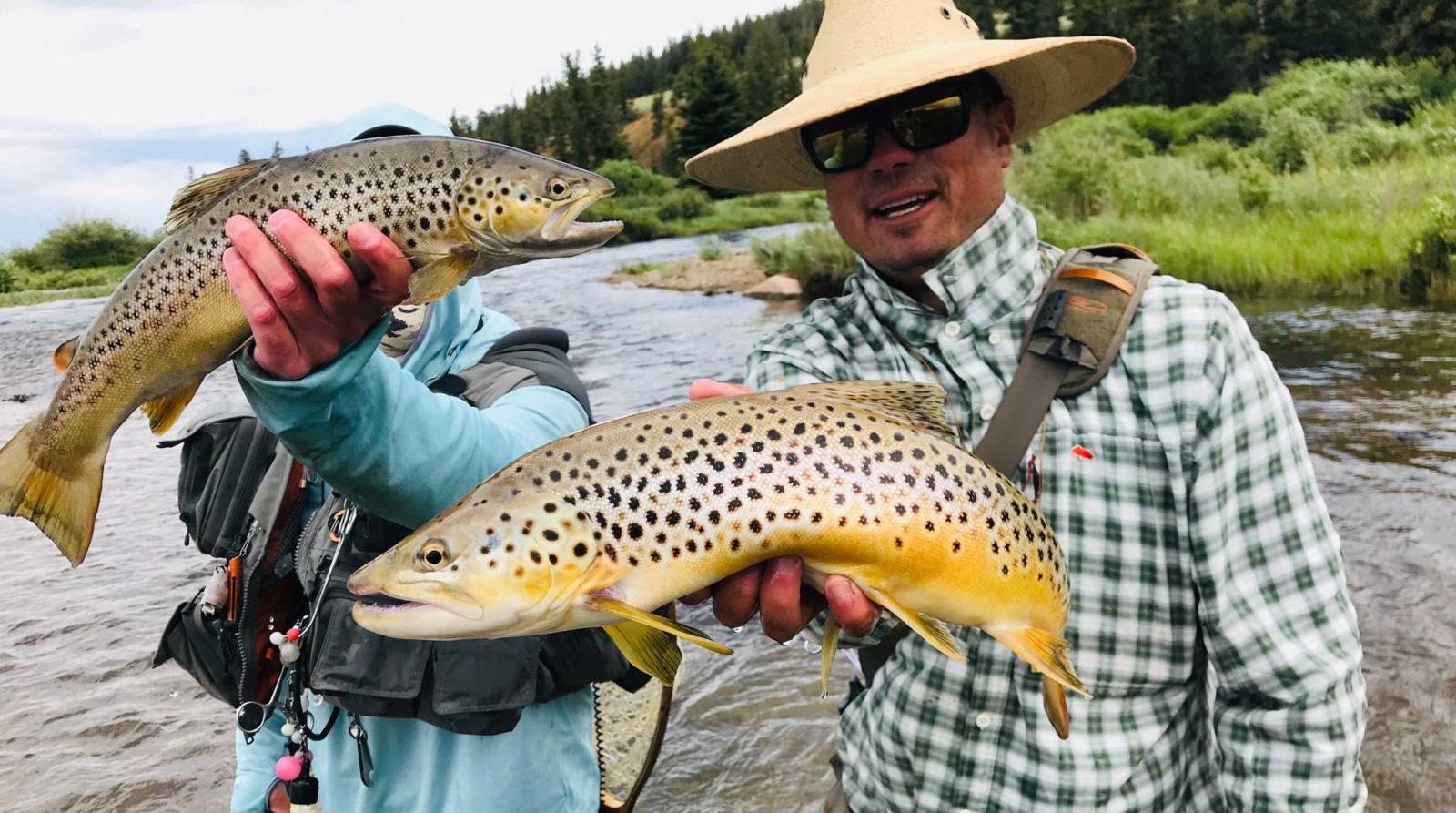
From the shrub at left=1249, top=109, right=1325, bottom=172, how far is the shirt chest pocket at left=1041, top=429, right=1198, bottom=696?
2493cm

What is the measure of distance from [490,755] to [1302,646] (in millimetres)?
1980

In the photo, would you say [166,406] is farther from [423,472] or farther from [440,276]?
[440,276]

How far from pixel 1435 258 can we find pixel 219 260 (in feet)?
49.8

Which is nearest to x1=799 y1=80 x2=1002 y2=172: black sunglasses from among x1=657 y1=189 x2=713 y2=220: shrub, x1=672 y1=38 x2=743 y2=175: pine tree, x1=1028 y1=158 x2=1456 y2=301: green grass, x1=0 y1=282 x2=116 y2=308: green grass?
x1=1028 y1=158 x2=1456 y2=301: green grass

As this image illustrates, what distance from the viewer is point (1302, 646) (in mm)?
1884

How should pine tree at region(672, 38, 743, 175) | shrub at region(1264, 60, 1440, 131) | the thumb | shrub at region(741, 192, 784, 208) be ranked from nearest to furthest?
the thumb
shrub at region(1264, 60, 1440, 131)
shrub at region(741, 192, 784, 208)
pine tree at region(672, 38, 743, 175)

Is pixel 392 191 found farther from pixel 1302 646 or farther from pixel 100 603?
pixel 100 603

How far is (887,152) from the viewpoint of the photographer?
2248 millimetres

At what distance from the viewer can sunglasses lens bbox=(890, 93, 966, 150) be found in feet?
7.32

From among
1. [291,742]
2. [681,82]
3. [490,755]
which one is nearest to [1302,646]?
[490,755]

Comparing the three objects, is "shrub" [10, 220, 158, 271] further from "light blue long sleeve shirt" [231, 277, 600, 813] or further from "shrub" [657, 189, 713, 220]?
"light blue long sleeve shirt" [231, 277, 600, 813]

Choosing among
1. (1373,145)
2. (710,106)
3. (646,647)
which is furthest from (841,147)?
(710,106)

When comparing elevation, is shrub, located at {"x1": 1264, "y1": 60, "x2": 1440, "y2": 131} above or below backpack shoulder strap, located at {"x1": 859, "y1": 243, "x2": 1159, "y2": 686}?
above

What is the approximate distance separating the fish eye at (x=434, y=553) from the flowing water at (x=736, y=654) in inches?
132
